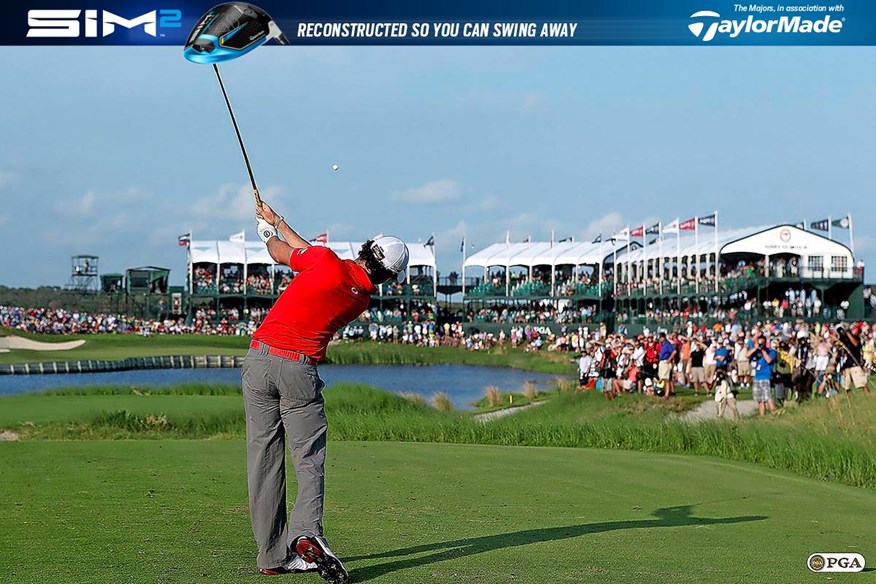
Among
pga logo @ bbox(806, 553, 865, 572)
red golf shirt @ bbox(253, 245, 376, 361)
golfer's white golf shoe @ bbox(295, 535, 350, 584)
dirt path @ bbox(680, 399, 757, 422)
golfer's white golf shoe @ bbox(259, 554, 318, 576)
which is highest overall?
red golf shirt @ bbox(253, 245, 376, 361)

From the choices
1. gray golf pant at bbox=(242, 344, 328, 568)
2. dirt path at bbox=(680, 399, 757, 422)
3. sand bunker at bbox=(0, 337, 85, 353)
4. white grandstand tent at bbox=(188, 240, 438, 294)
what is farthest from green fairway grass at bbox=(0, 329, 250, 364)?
gray golf pant at bbox=(242, 344, 328, 568)

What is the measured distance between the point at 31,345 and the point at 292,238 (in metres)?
71.7

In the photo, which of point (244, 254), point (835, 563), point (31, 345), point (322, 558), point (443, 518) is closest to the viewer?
point (322, 558)

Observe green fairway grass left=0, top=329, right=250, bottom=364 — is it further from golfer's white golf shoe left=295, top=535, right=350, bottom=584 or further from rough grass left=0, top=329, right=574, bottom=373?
golfer's white golf shoe left=295, top=535, right=350, bottom=584

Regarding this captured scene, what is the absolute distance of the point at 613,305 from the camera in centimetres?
8838

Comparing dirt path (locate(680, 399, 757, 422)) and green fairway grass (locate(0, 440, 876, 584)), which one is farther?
dirt path (locate(680, 399, 757, 422))

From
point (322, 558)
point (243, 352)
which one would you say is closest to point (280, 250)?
point (322, 558)

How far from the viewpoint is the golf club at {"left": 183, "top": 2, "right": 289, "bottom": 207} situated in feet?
30.9

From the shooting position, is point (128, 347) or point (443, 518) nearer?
point (443, 518)

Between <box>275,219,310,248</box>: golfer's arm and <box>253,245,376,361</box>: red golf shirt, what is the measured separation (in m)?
0.34

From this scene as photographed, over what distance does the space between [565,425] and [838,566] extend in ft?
42.6

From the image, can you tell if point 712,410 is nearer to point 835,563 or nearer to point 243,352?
point 835,563

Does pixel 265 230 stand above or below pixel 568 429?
above

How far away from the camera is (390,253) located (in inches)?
292
